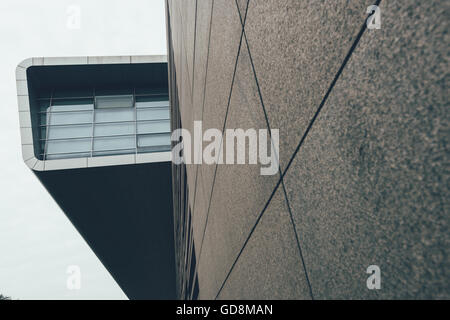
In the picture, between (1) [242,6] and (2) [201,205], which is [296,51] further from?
(2) [201,205]

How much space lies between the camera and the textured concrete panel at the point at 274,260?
5.79ft

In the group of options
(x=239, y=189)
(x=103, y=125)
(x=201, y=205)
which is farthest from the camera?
(x=103, y=125)

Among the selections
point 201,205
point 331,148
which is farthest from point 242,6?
point 201,205

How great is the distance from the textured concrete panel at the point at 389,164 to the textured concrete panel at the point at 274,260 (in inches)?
10.8

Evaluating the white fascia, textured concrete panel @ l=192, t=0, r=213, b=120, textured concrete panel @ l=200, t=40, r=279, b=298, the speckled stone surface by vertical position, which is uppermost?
the white fascia

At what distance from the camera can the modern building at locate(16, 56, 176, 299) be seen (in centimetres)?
1586

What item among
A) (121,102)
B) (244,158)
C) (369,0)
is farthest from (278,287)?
(121,102)

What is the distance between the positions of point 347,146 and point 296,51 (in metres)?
0.62

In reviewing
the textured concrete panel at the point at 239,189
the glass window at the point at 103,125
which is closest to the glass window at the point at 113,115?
the glass window at the point at 103,125

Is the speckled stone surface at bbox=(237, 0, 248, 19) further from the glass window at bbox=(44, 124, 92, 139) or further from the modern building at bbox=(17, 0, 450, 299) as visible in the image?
the glass window at bbox=(44, 124, 92, 139)

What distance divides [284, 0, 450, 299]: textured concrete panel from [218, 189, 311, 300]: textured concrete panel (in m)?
0.27

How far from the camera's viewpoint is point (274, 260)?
2.06 m

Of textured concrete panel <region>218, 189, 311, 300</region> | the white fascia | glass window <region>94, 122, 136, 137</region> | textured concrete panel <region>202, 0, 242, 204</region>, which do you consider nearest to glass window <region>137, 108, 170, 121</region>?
glass window <region>94, 122, 136, 137</region>
